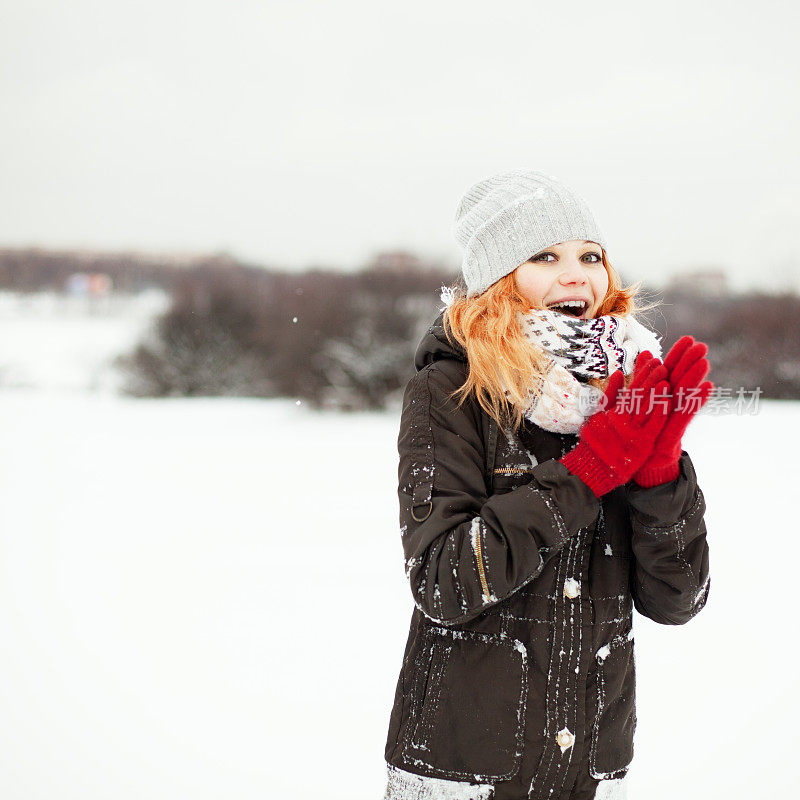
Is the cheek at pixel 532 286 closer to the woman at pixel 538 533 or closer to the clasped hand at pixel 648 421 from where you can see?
the woman at pixel 538 533

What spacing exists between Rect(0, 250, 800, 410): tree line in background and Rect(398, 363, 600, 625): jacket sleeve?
1125 cm

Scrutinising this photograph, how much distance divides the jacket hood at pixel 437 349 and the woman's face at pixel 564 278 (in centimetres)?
16

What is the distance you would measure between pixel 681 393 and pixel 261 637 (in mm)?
3303

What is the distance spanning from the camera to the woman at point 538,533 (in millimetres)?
1155

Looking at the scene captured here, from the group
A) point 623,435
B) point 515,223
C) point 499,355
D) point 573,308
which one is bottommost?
point 623,435

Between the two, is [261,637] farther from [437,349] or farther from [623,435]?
[623,435]

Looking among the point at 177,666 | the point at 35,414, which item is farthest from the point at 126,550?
the point at 35,414

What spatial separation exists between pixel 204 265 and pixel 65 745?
730 inches

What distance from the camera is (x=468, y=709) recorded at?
1.27 metres

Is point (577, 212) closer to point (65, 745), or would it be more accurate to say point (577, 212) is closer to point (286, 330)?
point (65, 745)

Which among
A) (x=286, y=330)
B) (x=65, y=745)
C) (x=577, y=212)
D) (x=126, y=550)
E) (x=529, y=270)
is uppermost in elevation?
(x=286, y=330)

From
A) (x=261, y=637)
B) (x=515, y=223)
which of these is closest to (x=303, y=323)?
(x=261, y=637)

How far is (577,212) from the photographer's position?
1.42 metres

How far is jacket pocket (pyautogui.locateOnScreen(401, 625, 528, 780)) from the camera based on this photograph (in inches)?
49.2
